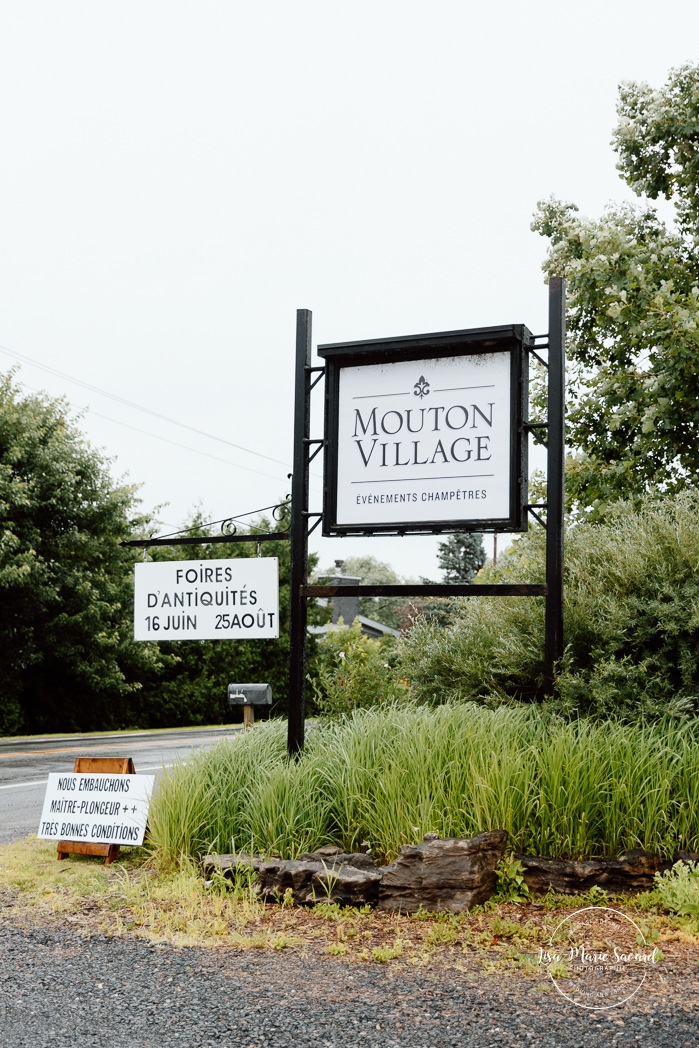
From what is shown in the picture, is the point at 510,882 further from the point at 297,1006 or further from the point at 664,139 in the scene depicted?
the point at 664,139

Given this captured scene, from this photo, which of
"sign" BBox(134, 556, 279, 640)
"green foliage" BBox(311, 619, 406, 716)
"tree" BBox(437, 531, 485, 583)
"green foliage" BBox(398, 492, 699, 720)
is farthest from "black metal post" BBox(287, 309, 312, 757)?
"tree" BBox(437, 531, 485, 583)

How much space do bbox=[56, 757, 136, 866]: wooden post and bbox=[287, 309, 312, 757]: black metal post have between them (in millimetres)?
1149

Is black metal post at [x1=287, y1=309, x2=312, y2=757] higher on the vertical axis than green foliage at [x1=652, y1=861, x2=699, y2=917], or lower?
higher

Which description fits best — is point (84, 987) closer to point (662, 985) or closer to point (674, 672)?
point (662, 985)

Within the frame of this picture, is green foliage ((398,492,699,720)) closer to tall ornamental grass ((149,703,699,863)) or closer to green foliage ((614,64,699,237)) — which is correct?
tall ornamental grass ((149,703,699,863))

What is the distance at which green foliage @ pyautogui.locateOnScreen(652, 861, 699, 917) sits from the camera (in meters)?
4.65

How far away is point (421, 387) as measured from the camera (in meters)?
6.80

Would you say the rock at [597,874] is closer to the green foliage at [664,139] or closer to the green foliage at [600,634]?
the green foliage at [600,634]

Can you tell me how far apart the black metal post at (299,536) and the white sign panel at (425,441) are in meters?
0.29

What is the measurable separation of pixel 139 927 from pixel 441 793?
1.72 metres

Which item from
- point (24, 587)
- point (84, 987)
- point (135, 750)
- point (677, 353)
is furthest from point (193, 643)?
point (84, 987)

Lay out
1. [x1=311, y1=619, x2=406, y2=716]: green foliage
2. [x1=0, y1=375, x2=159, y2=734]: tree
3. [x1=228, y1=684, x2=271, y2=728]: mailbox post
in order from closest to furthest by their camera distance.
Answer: [x1=311, y1=619, x2=406, y2=716]: green foliage < [x1=228, y1=684, x2=271, y2=728]: mailbox post < [x1=0, y1=375, x2=159, y2=734]: tree

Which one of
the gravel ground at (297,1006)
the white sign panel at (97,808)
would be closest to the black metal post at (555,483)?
the gravel ground at (297,1006)

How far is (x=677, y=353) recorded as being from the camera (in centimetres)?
1111
